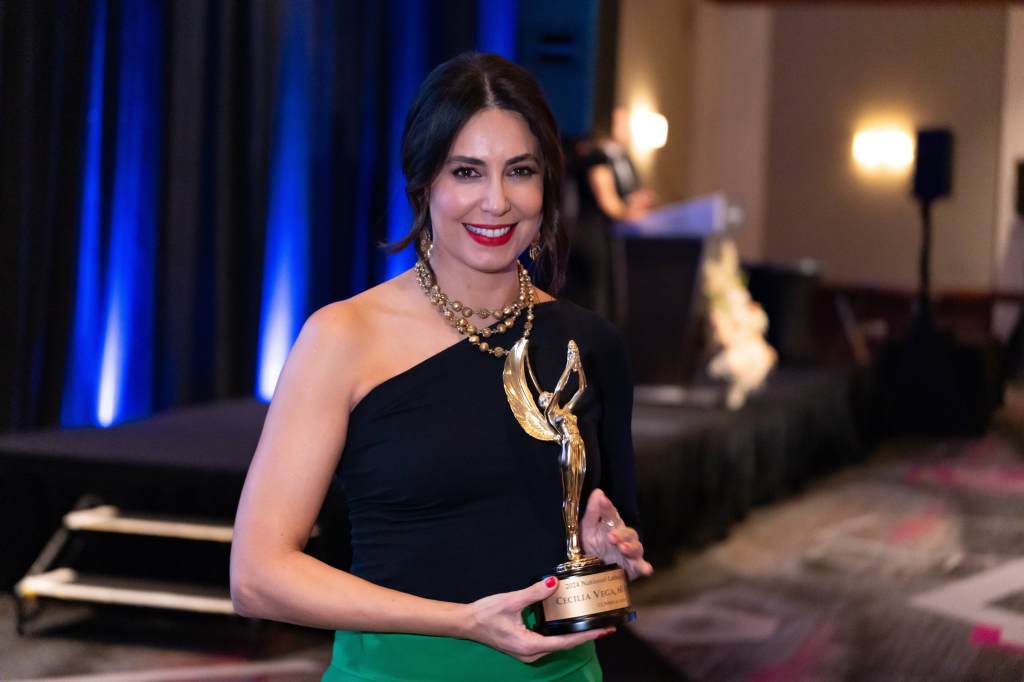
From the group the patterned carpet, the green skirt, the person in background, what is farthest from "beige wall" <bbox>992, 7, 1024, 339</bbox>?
the green skirt

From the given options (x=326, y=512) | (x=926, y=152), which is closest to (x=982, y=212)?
(x=926, y=152)

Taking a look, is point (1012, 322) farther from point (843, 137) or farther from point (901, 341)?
point (901, 341)

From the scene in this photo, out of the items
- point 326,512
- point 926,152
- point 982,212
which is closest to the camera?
point 326,512

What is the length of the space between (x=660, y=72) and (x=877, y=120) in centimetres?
262

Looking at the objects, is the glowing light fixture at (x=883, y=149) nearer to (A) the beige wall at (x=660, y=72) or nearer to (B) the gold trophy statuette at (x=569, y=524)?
(A) the beige wall at (x=660, y=72)

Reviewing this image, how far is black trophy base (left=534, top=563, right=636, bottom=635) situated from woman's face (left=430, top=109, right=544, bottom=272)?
382 millimetres

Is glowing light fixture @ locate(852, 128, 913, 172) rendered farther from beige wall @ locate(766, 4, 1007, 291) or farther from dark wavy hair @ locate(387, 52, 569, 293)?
dark wavy hair @ locate(387, 52, 569, 293)

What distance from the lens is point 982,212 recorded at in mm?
11617

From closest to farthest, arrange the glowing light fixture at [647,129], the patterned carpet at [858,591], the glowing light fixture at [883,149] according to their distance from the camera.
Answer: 1. the patterned carpet at [858,591]
2. the glowing light fixture at [647,129]
3. the glowing light fixture at [883,149]

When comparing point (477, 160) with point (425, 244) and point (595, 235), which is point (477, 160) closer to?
point (425, 244)

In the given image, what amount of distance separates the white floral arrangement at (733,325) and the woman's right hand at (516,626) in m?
4.72

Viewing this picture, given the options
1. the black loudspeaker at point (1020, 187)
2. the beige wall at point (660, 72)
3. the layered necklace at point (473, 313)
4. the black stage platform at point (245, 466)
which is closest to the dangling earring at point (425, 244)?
the layered necklace at point (473, 313)

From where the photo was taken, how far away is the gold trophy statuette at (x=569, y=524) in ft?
4.08

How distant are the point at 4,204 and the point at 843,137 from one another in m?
9.92
